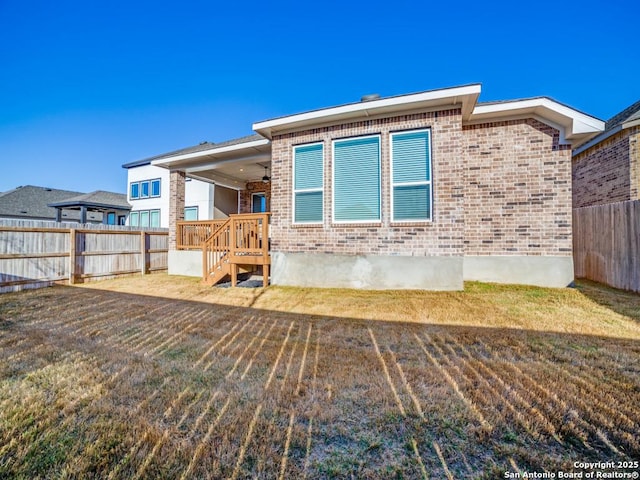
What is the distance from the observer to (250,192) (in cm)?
1334

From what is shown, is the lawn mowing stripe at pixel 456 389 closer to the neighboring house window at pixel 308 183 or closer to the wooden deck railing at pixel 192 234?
the neighboring house window at pixel 308 183

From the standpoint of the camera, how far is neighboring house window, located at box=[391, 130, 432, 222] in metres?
6.11

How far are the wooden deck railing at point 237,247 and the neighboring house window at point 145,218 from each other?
14.7 meters

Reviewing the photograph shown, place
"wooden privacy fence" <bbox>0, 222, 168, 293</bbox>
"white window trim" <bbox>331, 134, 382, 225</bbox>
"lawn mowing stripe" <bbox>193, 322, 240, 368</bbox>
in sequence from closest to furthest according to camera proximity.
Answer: "lawn mowing stripe" <bbox>193, 322, 240, 368</bbox>, "white window trim" <bbox>331, 134, 382, 225</bbox>, "wooden privacy fence" <bbox>0, 222, 168, 293</bbox>

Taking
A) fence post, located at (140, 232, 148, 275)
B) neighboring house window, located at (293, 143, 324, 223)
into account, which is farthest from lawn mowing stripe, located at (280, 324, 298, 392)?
fence post, located at (140, 232, 148, 275)

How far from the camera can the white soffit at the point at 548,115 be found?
581cm

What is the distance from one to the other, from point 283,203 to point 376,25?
754 centimetres

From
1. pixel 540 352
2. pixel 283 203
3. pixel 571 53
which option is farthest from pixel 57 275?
pixel 571 53

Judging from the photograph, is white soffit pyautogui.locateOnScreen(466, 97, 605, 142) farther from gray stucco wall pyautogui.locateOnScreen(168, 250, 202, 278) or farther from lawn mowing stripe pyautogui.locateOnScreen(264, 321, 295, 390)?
gray stucco wall pyautogui.locateOnScreen(168, 250, 202, 278)

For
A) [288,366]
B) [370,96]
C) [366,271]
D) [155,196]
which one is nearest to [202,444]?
[288,366]

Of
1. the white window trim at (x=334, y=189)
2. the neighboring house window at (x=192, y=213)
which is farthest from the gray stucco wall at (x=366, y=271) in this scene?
the neighboring house window at (x=192, y=213)

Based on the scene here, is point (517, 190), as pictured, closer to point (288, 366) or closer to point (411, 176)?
point (411, 176)

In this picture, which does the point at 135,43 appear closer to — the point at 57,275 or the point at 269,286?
the point at 57,275

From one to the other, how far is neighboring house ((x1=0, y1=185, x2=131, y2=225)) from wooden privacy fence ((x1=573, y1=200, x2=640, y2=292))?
77.1 feet
